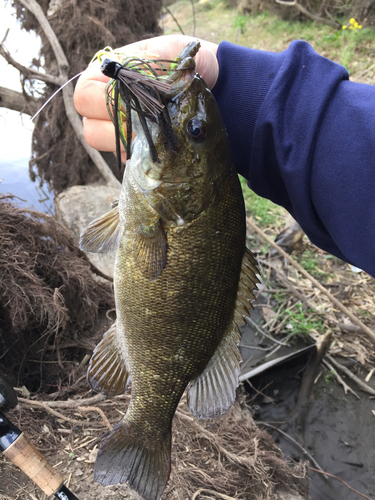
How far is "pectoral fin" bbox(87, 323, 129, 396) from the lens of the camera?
153cm

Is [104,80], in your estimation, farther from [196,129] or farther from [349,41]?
[349,41]

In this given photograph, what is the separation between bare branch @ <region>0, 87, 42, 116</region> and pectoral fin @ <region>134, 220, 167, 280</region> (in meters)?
4.96

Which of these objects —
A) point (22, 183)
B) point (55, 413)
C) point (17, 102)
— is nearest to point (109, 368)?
point (55, 413)

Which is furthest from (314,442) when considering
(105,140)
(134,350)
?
(105,140)

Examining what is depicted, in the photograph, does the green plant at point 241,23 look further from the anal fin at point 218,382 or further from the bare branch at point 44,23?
the anal fin at point 218,382

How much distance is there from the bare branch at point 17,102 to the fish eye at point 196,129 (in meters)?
5.00

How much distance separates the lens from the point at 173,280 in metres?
1.30

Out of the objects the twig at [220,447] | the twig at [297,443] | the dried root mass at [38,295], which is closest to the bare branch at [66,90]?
the dried root mass at [38,295]

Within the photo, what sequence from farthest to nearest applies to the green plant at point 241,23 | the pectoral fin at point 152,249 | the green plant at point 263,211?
the green plant at point 241,23, the green plant at point 263,211, the pectoral fin at point 152,249

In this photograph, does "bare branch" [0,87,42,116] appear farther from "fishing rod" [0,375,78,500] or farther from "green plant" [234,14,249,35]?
"green plant" [234,14,249,35]

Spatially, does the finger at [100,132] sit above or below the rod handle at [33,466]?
above

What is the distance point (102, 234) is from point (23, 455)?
4.17 ft

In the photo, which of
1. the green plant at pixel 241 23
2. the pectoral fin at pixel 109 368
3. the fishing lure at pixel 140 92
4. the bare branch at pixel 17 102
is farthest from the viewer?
the green plant at pixel 241 23

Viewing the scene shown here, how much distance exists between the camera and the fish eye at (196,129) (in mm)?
1193
